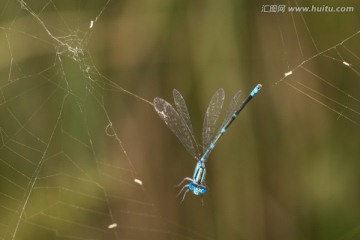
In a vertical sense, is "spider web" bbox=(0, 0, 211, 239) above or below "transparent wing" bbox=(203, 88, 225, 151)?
above

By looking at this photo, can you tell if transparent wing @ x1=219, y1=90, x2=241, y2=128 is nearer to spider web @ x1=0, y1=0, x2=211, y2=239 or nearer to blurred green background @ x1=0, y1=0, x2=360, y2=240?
blurred green background @ x1=0, y1=0, x2=360, y2=240

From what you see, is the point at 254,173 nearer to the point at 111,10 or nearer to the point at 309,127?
the point at 309,127

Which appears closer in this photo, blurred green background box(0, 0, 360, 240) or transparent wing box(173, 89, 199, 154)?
transparent wing box(173, 89, 199, 154)

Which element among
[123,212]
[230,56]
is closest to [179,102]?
[230,56]

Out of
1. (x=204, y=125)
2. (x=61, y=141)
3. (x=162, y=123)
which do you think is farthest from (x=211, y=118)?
(x=61, y=141)

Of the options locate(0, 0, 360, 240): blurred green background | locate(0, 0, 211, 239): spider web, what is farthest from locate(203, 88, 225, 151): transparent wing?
locate(0, 0, 211, 239): spider web

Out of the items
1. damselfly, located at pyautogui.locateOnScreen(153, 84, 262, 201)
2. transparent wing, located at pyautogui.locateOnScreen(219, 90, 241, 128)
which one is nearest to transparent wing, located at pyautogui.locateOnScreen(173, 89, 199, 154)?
damselfly, located at pyautogui.locateOnScreen(153, 84, 262, 201)

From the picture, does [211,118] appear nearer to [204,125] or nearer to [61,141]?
[204,125]

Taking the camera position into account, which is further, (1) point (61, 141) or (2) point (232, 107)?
(1) point (61, 141)
